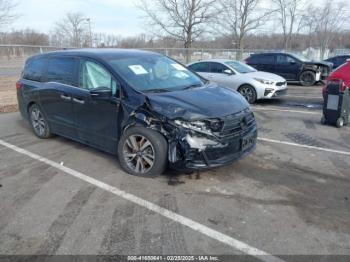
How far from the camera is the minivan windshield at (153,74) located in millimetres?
4688

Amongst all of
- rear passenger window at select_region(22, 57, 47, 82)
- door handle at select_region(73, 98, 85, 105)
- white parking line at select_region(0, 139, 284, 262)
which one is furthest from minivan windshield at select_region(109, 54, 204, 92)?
rear passenger window at select_region(22, 57, 47, 82)

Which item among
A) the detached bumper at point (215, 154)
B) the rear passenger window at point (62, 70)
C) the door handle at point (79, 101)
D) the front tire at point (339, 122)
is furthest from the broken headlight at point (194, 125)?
the front tire at point (339, 122)

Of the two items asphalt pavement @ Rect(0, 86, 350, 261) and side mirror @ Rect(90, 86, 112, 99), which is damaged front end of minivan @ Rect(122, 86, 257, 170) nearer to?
asphalt pavement @ Rect(0, 86, 350, 261)

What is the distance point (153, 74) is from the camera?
4996 mm

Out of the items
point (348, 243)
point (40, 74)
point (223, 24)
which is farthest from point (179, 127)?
point (223, 24)

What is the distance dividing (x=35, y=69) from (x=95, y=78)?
2.08 meters

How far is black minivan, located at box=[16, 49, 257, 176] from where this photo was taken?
4.10 metres

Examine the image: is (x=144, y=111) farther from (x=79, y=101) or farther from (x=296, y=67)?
(x=296, y=67)

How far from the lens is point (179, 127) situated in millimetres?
4055

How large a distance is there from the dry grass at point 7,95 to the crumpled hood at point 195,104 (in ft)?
22.9

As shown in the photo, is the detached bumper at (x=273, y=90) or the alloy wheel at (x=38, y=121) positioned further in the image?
the detached bumper at (x=273, y=90)

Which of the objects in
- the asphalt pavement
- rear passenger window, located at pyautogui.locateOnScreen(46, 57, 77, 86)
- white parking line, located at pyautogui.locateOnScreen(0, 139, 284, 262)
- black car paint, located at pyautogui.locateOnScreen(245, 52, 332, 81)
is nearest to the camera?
white parking line, located at pyautogui.locateOnScreen(0, 139, 284, 262)

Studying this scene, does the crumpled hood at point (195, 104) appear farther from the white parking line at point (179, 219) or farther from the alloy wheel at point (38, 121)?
the alloy wheel at point (38, 121)

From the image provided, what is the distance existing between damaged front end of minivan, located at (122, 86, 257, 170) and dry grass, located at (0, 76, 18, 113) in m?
7.00
